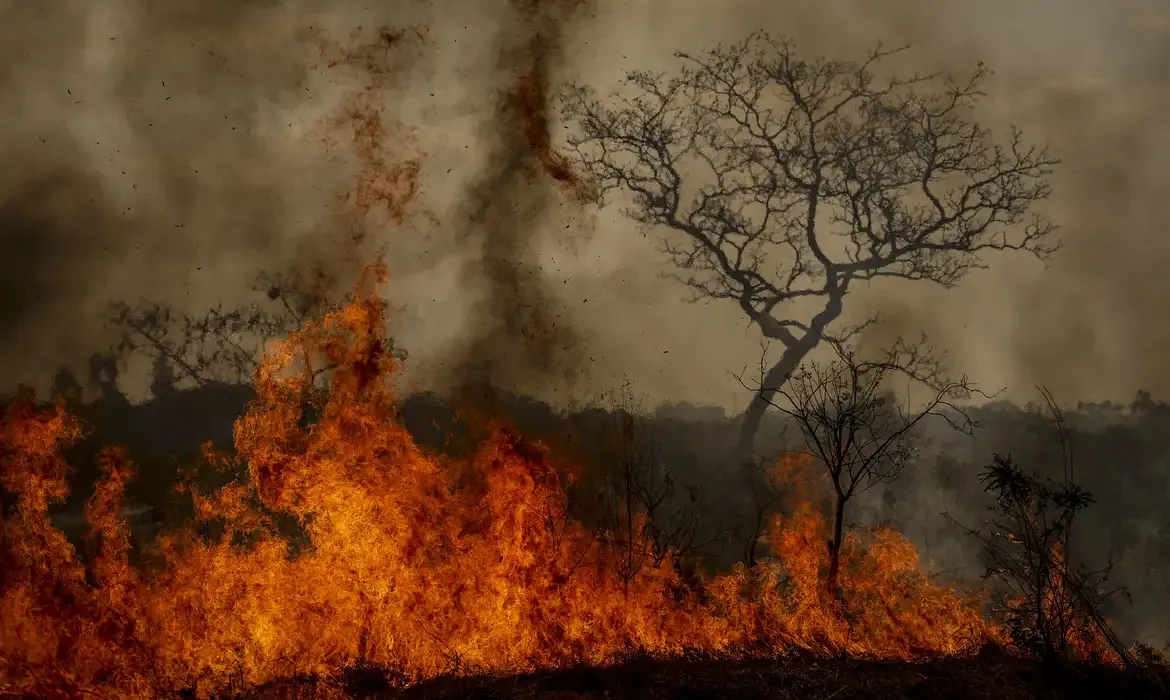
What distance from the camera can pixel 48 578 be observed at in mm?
9125

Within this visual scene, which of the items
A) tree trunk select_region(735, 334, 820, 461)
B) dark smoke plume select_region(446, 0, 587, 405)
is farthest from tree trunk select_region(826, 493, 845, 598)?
dark smoke plume select_region(446, 0, 587, 405)

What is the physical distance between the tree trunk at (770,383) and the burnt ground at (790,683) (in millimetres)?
3942

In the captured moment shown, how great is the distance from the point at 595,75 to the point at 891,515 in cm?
759

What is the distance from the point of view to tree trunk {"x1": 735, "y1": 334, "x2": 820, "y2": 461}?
1205 cm

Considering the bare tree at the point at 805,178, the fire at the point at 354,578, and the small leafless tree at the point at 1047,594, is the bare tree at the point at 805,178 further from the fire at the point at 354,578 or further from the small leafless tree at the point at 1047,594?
the small leafless tree at the point at 1047,594

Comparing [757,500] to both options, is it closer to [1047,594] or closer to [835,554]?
[835,554]

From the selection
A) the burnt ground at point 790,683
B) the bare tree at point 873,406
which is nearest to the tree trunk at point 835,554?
the burnt ground at point 790,683

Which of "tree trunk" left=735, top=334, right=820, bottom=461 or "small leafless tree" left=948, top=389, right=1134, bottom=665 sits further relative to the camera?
"tree trunk" left=735, top=334, right=820, bottom=461

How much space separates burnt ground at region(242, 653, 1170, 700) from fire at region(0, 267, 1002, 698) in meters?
0.51

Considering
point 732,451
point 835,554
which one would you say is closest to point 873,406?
point 732,451

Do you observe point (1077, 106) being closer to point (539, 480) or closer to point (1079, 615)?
point (1079, 615)

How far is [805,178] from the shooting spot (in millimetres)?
12219

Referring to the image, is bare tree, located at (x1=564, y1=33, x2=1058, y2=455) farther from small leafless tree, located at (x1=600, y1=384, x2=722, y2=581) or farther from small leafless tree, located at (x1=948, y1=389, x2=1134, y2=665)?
small leafless tree, located at (x1=948, y1=389, x2=1134, y2=665)

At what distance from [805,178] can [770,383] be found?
10.1 feet
